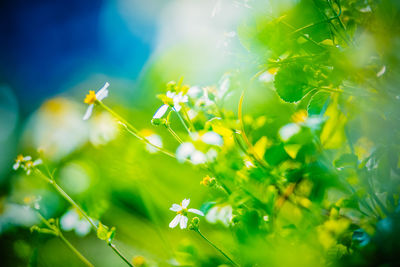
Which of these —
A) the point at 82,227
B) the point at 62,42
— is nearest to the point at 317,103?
the point at 82,227

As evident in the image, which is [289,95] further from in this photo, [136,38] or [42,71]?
[42,71]

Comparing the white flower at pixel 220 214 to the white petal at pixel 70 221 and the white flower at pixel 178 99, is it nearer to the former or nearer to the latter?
the white flower at pixel 178 99

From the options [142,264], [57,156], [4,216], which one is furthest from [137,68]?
[142,264]

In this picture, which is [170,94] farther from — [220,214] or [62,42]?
[62,42]

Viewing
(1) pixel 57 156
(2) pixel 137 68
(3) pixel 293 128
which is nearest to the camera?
(3) pixel 293 128

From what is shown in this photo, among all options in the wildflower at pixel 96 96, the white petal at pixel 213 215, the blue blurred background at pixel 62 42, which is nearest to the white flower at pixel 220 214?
the white petal at pixel 213 215

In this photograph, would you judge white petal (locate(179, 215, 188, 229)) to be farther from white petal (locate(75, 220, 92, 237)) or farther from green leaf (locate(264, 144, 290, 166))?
white petal (locate(75, 220, 92, 237))

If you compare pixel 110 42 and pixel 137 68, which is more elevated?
pixel 110 42

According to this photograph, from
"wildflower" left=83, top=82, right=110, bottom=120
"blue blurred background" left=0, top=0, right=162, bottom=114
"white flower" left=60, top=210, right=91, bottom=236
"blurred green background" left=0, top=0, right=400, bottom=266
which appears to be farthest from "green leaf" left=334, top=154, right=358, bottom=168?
"blue blurred background" left=0, top=0, right=162, bottom=114

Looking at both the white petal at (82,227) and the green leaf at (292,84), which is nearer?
the green leaf at (292,84)
